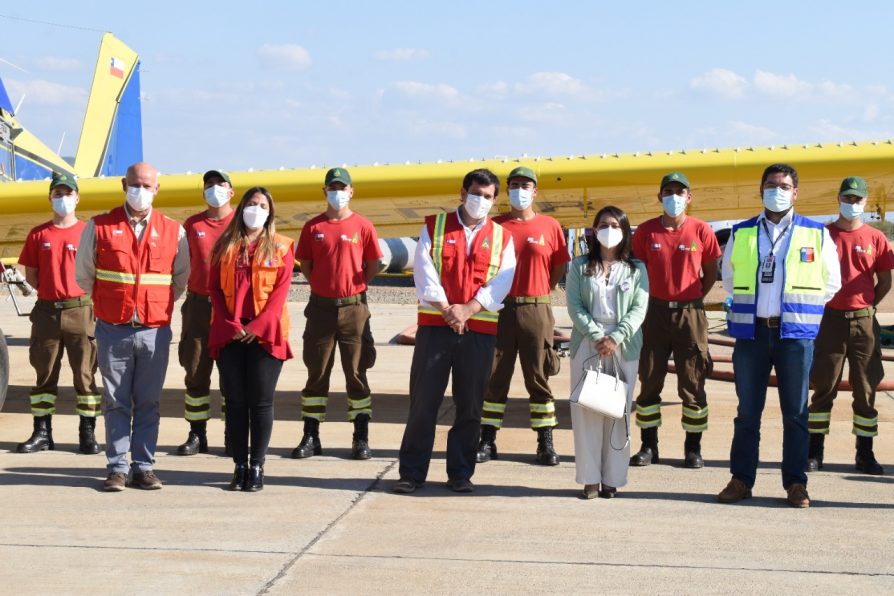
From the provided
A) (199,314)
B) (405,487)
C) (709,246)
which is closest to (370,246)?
(199,314)

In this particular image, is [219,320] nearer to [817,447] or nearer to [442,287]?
[442,287]

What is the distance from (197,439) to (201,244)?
1342mm

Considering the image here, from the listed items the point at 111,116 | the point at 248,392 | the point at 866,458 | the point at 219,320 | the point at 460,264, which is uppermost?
the point at 111,116

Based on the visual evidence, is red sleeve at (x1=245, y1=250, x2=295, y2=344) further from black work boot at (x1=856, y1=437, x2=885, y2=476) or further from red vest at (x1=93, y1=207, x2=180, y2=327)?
black work boot at (x1=856, y1=437, x2=885, y2=476)

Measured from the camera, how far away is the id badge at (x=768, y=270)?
5.71 meters

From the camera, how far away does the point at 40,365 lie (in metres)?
7.33

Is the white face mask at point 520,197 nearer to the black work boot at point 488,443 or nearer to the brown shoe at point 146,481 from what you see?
the black work boot at point 488,443

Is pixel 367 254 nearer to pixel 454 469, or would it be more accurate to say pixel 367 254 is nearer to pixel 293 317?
pixel 454 469

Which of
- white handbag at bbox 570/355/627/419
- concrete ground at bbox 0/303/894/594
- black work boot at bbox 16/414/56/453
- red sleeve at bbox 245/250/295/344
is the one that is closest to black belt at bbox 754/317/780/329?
white handbag at bbox 570/355/627/419

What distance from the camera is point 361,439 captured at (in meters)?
7.05

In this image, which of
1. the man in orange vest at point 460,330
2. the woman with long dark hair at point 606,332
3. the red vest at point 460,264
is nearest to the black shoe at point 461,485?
the man in orange vest at point 460,330

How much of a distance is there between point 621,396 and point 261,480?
209cm

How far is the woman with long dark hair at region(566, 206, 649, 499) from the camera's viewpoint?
5.89 m

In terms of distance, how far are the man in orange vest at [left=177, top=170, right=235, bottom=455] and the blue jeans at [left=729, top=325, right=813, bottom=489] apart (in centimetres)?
354
